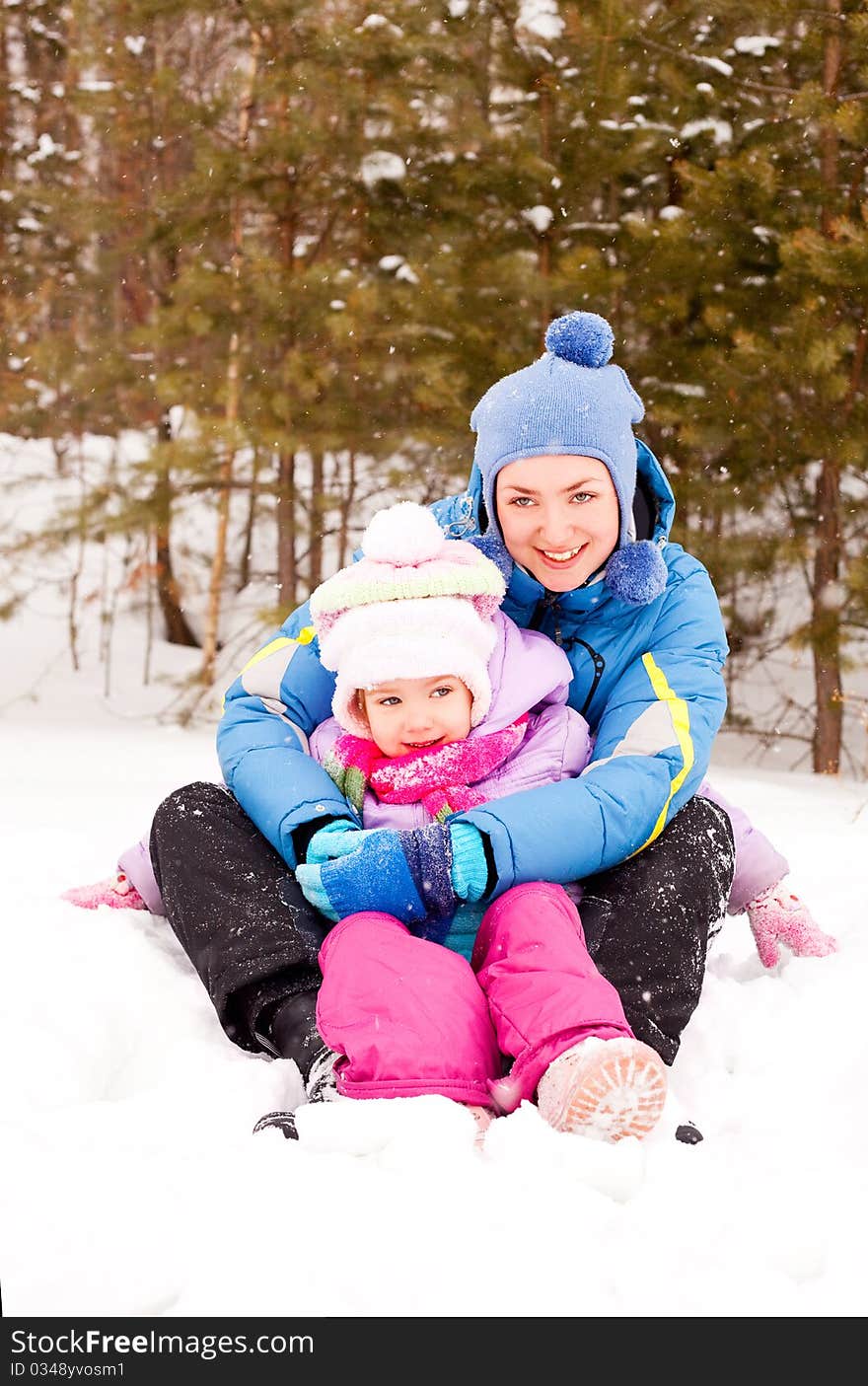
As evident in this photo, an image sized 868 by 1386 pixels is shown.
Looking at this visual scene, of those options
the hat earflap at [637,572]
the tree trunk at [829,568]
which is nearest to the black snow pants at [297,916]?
the hat earflap at [637,572]

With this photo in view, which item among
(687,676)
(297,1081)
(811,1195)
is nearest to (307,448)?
(687,676)

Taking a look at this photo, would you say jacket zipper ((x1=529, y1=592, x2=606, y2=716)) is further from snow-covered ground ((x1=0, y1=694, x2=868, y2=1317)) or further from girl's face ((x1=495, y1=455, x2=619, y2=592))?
snow-covered ground ((x1=0, y1=694, x2=868, y2=1317))

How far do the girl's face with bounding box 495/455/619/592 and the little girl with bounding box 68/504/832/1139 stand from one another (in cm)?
13

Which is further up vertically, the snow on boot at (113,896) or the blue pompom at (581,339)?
the blue pompom at (581,339)

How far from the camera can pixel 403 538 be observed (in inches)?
97.3

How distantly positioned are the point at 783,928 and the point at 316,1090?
4.14 feet

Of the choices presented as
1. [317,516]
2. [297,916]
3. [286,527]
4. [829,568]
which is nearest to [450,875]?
[297,916]

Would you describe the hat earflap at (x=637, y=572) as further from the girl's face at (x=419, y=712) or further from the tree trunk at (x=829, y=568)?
the tree trunk at (x=829, y=568)

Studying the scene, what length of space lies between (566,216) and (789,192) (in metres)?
1.28

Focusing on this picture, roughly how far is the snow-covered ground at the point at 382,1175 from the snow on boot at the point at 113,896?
0.07 metres

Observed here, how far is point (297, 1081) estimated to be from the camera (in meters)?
2.04

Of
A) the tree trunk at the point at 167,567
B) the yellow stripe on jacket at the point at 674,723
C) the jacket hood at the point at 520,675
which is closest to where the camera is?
the yellow stripe on jacket at the point at 674,723

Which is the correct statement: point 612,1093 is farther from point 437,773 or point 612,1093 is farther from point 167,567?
point 167,567

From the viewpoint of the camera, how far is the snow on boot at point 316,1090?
5.84 ft
